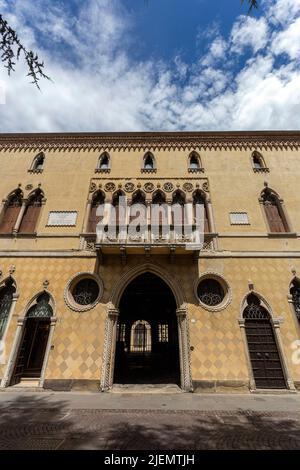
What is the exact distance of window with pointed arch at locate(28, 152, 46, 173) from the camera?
46.5 ft

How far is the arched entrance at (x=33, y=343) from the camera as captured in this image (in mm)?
10251

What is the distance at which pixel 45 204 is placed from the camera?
13031 millimetres

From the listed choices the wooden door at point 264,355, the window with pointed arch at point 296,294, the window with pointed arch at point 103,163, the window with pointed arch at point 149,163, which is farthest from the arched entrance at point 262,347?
the window with pointed arch at point 103,163

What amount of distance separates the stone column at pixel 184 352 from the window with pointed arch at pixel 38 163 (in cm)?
1199

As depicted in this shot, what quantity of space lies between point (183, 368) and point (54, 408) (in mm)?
5140

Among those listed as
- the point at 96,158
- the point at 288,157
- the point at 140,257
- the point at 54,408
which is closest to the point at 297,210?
the point at 288,157

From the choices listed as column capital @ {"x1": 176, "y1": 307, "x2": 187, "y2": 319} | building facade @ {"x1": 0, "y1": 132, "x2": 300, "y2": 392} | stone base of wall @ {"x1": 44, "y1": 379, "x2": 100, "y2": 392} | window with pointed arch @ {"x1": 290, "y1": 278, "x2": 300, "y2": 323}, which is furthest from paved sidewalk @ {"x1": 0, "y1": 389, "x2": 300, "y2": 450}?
window with pointed arch @ {"x1": 290, "y1": 278, "x2": 300, "y2": 323}

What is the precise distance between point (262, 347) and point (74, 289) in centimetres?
908

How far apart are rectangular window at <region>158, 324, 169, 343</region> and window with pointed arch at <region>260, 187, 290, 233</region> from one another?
12.7m

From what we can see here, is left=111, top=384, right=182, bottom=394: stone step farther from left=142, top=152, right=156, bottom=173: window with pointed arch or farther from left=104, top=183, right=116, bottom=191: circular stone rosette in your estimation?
left=142, top=152, right=156, bottom=173: window with pointed arch

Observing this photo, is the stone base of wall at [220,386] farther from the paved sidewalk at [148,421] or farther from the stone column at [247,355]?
the paved sidewalk at [148,421]

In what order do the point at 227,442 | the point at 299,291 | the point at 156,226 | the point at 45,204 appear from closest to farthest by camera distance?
1. the point at 227,442
2. the point at 299,291
3. the point at 156,226
4. the point at 45,204

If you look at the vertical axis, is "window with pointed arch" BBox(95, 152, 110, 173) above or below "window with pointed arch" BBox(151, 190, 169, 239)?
above
